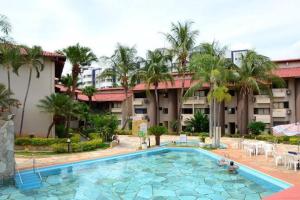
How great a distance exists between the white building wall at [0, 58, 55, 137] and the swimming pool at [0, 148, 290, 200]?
38.7 ft

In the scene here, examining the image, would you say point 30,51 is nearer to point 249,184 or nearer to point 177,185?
point 177,185

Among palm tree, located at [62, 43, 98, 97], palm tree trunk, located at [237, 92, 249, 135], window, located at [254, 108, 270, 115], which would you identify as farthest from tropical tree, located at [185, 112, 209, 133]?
palm tree, located at [62, 43, 98, 97]

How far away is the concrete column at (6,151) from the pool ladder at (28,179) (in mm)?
546

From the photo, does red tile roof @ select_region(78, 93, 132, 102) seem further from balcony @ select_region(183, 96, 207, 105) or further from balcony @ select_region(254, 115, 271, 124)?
balcony @ select_region(254, 115, 271, 124)

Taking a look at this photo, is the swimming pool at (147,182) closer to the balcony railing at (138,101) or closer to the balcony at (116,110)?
the balcony railing at (138,101)

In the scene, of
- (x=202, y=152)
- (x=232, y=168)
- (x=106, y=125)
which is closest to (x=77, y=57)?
(x=106, y=125)

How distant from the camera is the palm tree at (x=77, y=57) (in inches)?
1474

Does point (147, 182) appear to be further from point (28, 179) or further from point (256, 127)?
point (256, 127)

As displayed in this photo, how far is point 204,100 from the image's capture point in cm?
4428

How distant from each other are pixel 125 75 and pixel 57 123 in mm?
14198

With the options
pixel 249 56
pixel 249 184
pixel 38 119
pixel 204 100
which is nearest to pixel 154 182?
pixel 249 184

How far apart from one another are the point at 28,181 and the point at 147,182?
6588 millimetres

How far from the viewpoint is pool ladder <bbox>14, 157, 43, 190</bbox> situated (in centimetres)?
1633

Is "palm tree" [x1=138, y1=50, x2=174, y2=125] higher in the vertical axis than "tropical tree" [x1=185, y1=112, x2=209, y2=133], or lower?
higher
